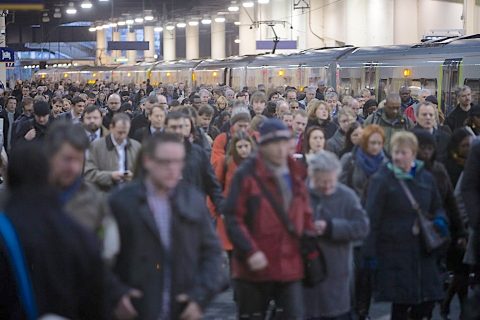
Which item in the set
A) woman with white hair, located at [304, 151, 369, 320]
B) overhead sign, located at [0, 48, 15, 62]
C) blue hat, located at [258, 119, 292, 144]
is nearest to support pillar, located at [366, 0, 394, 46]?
overhead sign, located at [0, 48, 15, 62]

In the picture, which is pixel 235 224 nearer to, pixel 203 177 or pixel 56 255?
pixel 56 255

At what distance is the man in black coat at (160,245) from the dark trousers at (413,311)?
270cm

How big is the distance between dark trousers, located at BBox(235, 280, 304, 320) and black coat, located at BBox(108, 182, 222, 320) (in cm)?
102

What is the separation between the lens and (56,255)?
4.99 metres

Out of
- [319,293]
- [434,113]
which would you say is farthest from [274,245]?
[434,113]

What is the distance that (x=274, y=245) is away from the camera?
6863 mm

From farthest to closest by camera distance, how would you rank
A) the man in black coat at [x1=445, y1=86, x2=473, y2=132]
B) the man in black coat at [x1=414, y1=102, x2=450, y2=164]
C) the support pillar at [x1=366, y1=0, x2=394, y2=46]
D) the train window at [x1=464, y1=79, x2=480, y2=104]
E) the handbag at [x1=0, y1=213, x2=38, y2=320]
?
the support pillar at [x1=366, y1=0, x2=394, y2=46] < the train window at [x1=464, y1=79, x2=480, y2=104] < the man in black coat at [x1=445, y1=86, x2=473, y2=132] < the man in black coat at [x1=414, y1=102, x2=450, y2=164] < the handbag at [x1=0, y1=213, x2=38, y2=320]

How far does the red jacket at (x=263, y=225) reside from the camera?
22.4 ft

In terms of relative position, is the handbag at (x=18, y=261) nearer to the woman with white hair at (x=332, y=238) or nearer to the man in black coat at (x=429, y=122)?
the woman with white hair at (x=332, y=238)

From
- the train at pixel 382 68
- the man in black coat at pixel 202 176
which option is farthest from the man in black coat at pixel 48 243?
the train at pixel 382 68

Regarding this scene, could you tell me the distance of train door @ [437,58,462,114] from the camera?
23.7 metres

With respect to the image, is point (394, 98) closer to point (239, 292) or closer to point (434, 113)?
point (434, 113)

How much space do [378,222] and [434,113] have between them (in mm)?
3774

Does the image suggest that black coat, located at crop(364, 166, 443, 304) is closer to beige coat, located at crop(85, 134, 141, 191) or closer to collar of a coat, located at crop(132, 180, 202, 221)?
collar of a coat, located at crop(132, 180, 202, 221)
